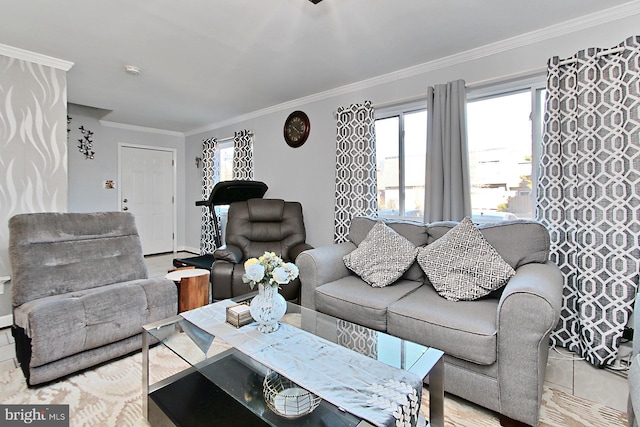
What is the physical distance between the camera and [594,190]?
83.9 inches

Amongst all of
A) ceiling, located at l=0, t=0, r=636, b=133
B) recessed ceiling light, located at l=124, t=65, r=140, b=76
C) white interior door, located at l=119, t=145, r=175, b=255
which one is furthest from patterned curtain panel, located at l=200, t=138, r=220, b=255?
recessed ceiling light, located at l=124, t=65, r=140, b=76

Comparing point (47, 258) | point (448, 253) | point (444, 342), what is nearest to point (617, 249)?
point (448, 253)

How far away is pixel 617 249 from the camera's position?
2059 millimetres

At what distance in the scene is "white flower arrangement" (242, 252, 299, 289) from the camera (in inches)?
58.7

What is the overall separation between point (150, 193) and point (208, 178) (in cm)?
133

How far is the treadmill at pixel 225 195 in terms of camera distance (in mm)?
3846

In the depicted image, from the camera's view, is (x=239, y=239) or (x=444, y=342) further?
(x=239, y=239)

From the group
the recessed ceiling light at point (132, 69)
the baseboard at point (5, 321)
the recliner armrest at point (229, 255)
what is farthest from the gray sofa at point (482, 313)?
the baseboard at point (5, 321)

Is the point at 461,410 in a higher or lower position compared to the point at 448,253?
lower

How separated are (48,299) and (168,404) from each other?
1.21 m

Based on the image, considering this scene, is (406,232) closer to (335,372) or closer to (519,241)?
(519,241)

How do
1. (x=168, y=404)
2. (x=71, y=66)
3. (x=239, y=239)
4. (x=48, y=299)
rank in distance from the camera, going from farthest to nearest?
(x=239, y=239), (x=71, y=66), (x=48, y=299), (x=168, y=404)

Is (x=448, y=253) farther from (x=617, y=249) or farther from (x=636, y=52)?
(x=636, y=52)

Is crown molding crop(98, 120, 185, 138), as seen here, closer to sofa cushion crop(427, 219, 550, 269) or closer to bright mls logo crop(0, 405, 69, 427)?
bright mls logo crop(0, 405, 69, 427)
